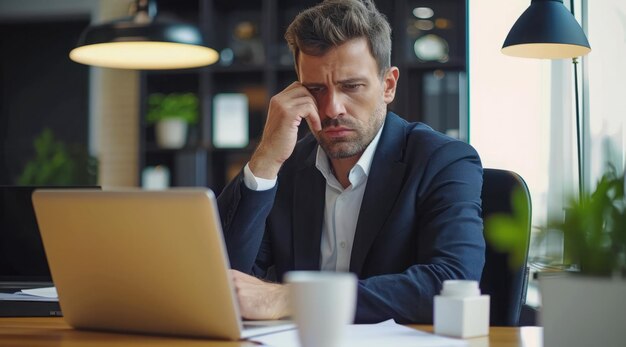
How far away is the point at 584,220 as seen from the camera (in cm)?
84

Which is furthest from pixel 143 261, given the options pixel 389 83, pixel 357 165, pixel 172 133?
pixel 172 133

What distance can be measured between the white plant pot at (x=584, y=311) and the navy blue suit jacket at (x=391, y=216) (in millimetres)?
586

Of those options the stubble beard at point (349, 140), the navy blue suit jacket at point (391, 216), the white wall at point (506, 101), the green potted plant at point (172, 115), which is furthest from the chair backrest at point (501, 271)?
the green potted plant at point (172, 115)

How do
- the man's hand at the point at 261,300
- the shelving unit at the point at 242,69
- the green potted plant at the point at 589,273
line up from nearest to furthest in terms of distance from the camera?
1. the green potted plant at the point at 589,273
2. the man's hand at the point at 261,300
3. the shelving unit at the point at 242,69

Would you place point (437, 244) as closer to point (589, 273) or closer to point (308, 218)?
point (308, 218)

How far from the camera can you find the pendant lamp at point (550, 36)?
292 centimetres

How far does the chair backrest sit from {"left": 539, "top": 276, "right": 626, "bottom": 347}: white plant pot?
2.55 feet

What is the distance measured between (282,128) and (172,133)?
11.0ft

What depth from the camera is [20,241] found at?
5.70 feet

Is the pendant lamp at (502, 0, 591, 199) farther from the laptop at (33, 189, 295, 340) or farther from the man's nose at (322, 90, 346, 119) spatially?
the laptop at (33, 189, 295, 340)

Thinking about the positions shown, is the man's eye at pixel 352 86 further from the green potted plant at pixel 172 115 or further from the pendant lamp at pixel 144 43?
the green potted plant at pixel 172 115

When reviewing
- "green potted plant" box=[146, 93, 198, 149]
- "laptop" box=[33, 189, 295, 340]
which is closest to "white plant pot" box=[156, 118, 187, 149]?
"green potted plant" box=[146, 93, 198, 149]

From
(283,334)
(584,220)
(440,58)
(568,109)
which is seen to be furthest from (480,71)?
(584,220)

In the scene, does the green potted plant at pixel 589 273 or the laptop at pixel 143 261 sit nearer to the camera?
the green potted plant at pixel 589 273
